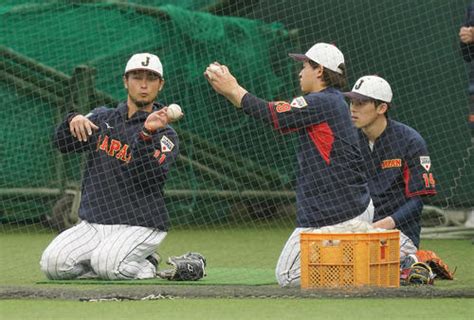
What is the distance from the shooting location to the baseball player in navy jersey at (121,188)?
820cm

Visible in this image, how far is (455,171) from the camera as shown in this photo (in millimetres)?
12258

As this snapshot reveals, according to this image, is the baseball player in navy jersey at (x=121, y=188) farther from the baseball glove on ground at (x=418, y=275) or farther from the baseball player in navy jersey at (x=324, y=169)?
the baseball glove on ground at (x=418, y=275)

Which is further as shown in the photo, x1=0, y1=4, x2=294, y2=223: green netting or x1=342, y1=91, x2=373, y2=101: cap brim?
x1=0, y1=4, x2=294, y2=223: green netting

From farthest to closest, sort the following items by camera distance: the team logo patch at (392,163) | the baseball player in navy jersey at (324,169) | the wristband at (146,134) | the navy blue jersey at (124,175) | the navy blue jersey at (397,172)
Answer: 1. the team logo patch at (392,163)
2. the navy blue jersey at (397,172)
3. the navy blue jersey at (124,175)
4. the wristband at (146,134)
5. the baseball player in navy jersey at (324,169)

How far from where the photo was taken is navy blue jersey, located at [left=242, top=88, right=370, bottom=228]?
24.9 feet

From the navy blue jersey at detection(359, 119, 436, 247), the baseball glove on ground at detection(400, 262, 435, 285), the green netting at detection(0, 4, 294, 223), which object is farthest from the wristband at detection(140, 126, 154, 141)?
the green netting at detection(0, 4, 294, 223)

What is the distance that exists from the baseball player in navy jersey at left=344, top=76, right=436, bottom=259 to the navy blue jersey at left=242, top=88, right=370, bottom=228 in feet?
2.59

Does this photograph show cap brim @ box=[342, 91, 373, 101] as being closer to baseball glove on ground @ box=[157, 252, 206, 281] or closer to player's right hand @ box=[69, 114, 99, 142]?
baseball glove on ground @ box=[157, 252, 206, 281]

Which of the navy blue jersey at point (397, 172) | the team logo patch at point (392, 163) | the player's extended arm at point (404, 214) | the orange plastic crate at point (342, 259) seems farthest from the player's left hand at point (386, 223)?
the orange plastic crate at point (342, 259)

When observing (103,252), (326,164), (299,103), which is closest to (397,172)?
(326,164)

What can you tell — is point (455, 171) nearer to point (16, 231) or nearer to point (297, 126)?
point (16, 231)

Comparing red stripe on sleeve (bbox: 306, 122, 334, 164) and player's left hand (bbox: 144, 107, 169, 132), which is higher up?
player's left hand (bbox: 144, 107, 169, 132)

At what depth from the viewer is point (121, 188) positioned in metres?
8.40

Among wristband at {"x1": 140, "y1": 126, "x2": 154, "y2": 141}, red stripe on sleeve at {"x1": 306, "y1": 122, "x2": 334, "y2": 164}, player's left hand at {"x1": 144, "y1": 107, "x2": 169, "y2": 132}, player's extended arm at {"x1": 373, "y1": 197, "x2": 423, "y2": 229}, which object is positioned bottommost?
player's extended arm at {"x1": 373, "y1": 197, "x2": 423, "y2": 229}
